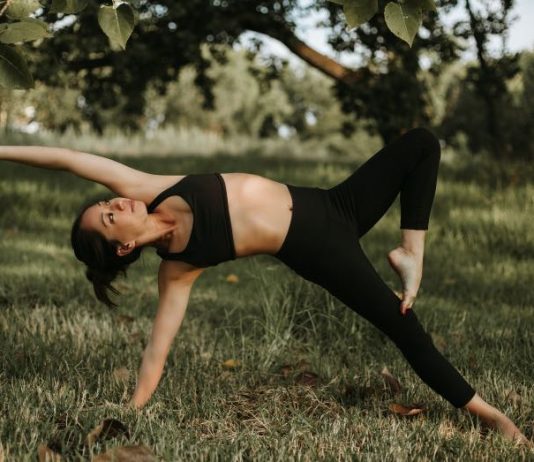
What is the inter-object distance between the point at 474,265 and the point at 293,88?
154 ft

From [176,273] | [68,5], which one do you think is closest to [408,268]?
[176,273]

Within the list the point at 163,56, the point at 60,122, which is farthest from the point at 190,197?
the point at 60,122

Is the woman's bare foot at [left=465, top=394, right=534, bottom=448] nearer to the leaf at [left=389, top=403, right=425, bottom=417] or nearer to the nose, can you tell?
the leaf at [left=389, top=403, right=425, bottom=417]

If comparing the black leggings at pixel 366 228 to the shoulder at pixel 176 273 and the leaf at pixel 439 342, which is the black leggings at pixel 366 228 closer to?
the shoulder at pixel 176 273

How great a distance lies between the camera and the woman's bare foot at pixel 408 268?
2.86 metres

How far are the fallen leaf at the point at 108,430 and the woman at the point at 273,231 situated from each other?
420mm

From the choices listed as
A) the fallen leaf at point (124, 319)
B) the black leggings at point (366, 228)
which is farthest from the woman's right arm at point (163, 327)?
the fallen leaf at point (124, 319)

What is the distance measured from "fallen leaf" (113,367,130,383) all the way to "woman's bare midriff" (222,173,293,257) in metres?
0.89

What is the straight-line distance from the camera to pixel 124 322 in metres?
4.42

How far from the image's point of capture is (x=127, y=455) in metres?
2.21

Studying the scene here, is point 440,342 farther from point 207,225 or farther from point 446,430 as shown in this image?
point 207,225

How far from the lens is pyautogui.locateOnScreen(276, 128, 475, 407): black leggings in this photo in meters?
2.82

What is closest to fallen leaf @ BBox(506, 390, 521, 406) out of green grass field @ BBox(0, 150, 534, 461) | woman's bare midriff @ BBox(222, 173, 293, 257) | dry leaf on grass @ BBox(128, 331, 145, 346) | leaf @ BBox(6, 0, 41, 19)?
green grass field @ BBox(0, 150, 534, 461)

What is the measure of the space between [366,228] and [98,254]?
3.79 ft
